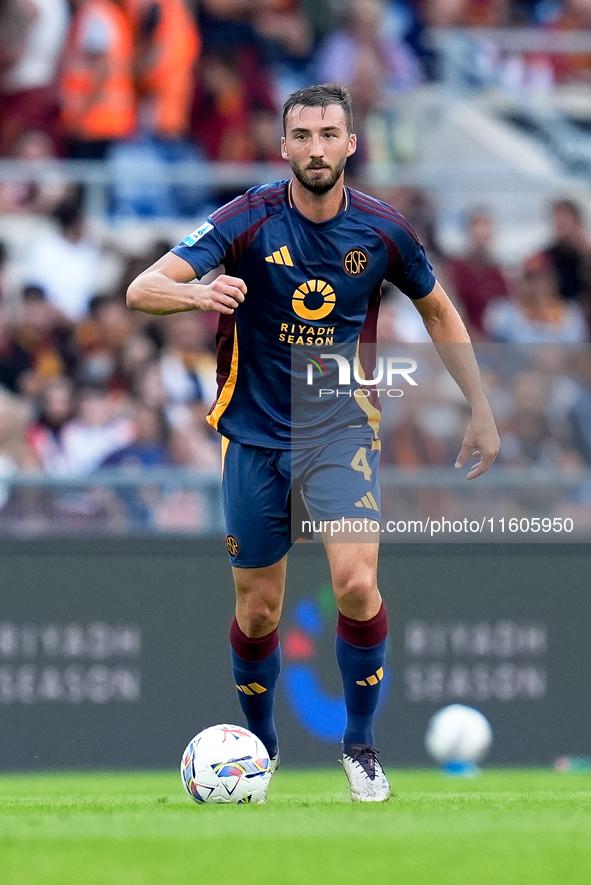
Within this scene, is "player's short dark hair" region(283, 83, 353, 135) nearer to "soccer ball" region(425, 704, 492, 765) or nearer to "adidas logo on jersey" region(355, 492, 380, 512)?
"adidas logo on jersey" region(355, 492, 380, 512)

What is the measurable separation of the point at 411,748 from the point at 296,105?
4868mm

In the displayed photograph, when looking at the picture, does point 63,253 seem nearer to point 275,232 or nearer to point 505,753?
point 505,753

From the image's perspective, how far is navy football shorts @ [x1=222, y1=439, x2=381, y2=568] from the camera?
5.66 m

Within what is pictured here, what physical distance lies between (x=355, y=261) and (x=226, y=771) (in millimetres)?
2030

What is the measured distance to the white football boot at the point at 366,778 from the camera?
547 cm

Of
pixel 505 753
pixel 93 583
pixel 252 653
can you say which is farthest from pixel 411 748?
pixel 252 653

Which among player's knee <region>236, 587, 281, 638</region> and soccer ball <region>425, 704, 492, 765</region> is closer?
player's knee <region>236, 587, 281, 638</region>

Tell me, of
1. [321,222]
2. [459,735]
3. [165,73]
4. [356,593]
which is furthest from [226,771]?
[165,73]

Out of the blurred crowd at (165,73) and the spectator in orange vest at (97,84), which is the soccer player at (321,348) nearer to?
the blurred crowd at (165,73)

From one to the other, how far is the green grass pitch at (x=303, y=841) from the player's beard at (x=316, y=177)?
232 cm

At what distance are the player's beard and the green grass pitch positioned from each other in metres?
2.32

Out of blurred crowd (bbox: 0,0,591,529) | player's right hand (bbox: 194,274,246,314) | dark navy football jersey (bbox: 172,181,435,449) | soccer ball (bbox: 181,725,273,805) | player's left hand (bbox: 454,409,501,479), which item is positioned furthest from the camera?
blurred crowd (bbox: 0,0,591,529)

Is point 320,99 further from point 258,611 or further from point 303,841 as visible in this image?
point 303,841

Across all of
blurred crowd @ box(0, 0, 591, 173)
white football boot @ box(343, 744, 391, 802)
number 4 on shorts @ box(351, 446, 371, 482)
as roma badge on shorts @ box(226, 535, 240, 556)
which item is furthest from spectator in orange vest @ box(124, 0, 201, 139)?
white football boot @ box(343, 744, 391, 802)
